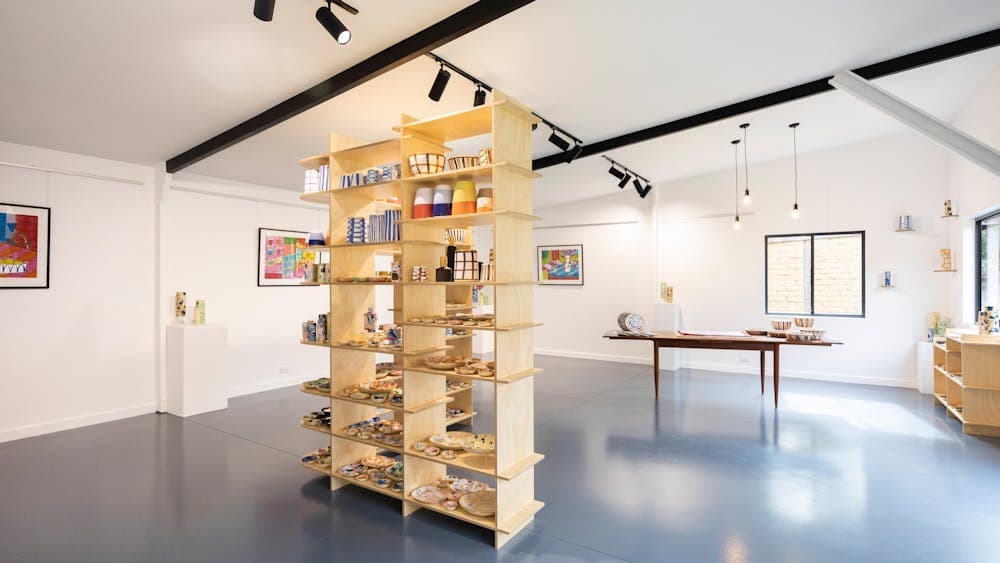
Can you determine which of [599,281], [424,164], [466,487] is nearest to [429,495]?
[466,487]

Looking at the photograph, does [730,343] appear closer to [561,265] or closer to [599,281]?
[599,281]

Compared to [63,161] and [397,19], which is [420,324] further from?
[63,161]

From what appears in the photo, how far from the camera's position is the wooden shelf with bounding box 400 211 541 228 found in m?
2.84

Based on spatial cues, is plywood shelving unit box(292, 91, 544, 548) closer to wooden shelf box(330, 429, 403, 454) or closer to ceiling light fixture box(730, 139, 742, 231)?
wooden shelf box(330, 429, 403, 454)

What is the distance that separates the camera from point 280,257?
6789mm

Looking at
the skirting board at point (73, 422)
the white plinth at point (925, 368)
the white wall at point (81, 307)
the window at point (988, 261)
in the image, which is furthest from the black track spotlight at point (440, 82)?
the white plinth at point (925, 368)

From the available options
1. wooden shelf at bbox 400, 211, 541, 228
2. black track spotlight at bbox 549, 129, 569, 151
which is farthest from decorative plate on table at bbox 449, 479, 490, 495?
black track spotlight at bbox 549, 129, 569, 151

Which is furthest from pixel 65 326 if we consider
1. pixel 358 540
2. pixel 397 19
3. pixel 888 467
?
pixel 888 467

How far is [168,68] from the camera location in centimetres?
340

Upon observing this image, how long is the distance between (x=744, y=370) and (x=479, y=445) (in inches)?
243

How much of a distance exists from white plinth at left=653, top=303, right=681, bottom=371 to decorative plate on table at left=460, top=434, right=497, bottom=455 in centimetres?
546

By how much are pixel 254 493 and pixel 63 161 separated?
13.5 feet

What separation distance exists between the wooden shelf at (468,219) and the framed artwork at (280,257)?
3.85m

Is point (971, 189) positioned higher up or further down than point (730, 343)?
higher up
